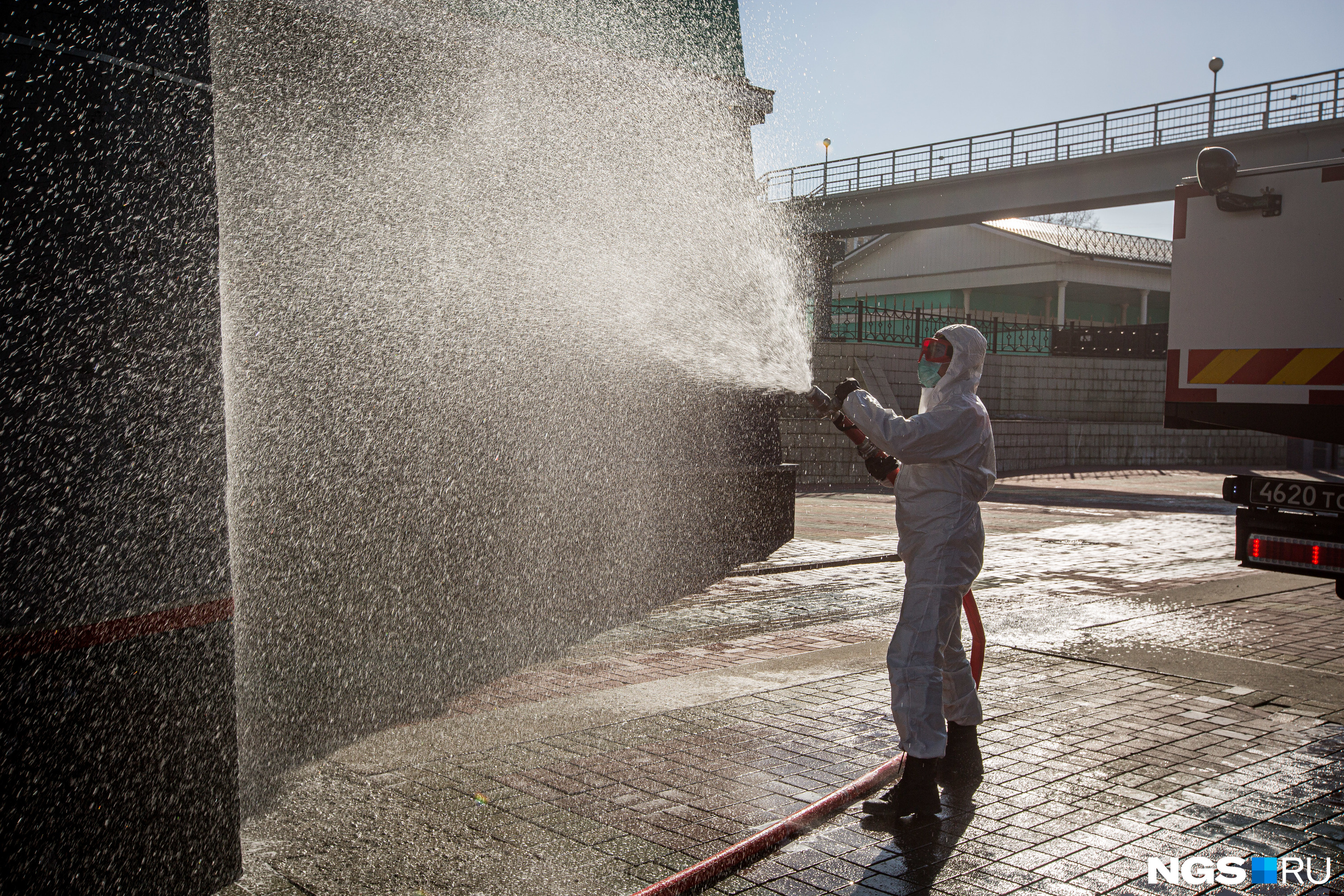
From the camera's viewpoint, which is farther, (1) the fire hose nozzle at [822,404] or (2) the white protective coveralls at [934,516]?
(1) the fire hose nozzle at [822,404]

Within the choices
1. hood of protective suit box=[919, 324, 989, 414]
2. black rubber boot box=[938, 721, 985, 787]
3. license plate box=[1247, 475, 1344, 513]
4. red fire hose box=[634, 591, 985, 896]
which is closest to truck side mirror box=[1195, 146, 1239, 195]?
license plate box=[1247, 475, 1344, 513]

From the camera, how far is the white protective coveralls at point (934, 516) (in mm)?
4023

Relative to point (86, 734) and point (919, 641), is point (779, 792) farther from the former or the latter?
point (86, 734)

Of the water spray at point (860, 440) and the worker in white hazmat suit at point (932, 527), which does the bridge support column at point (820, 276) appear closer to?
the water spray at point (860, 440)

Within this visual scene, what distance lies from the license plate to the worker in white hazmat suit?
2578mm

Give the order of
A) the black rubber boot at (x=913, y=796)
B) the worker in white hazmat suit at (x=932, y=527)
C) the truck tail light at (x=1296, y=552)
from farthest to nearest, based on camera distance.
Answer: the truck tail light at (x=1296, y=552) < the worker in white hazmat suit at (x=932, y=527) < the black rubber boot at (x=913, y=796)

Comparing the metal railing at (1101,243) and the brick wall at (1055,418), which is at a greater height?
the metal railing at (1101,243)

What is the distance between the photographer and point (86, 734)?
2.87 m

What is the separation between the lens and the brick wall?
69.8 ft

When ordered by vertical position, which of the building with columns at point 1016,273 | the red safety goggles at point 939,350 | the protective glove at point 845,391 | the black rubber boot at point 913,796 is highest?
the building with columns at point 1016,273

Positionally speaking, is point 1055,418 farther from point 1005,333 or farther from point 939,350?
point 939,350

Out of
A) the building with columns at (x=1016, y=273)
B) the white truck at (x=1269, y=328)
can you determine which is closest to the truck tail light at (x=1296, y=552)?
the white truck at (x=1269, y=328)

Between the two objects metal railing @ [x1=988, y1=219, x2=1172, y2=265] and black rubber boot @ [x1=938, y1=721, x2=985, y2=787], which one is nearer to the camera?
black rubber boot @ [x1=938, y1=721, x2=985, y2=787]

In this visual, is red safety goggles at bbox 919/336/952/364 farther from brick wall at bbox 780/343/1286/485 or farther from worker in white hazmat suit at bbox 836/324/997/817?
brick wall at bbox 780/343/1286/485
